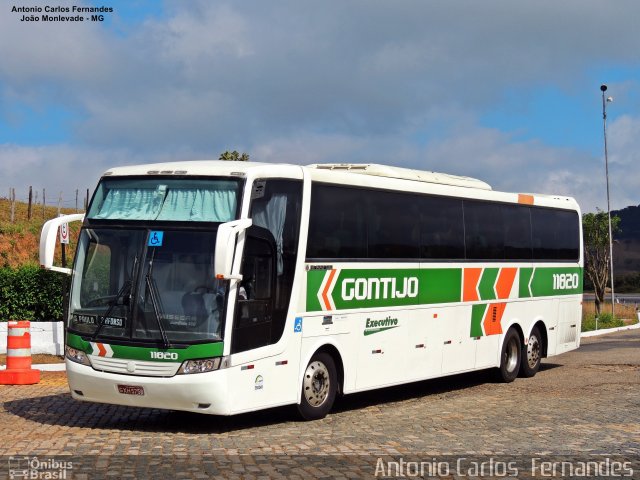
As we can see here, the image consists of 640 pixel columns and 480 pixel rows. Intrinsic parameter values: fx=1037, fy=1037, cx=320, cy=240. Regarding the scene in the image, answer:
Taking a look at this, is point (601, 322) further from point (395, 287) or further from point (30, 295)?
point (395, 287)

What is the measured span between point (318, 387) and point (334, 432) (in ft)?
4.85

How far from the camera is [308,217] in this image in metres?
14.0

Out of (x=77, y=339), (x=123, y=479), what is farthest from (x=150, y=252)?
(x=123, y=479)

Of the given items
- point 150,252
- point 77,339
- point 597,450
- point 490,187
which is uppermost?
point 490,187

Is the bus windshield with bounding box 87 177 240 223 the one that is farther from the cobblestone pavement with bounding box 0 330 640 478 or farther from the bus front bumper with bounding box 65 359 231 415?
the cobblestone pavement with bounding box 0 330 640 478

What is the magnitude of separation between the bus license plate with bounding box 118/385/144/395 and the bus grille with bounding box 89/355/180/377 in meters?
0.16

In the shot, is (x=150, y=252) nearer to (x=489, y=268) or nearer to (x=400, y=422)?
(x=400, y=422)

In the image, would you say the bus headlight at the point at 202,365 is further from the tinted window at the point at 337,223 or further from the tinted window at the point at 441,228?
the tinted window at the point at 441,228

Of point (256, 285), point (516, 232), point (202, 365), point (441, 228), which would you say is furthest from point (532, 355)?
point (202, 365)

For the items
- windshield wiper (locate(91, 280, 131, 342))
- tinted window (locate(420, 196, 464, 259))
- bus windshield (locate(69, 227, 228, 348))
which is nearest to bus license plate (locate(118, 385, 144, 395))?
bus windshield (locate(69, 227, 228, 348))

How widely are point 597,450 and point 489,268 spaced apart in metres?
7.74

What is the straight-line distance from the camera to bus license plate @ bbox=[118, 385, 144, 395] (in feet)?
41.2

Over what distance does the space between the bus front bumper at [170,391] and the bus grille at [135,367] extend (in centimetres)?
5

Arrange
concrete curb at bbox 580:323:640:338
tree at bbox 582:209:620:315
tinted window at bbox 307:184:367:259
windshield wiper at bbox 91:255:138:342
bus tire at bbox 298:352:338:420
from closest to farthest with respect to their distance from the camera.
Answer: windshield wiper at bbox 91:255:138:342, bus tire at bbox 298:352:338:420, tinted window at bbox 307:184:367:259, concrete curb at bbox 580:323:640:338, tree at bbox 582:209:620:315
